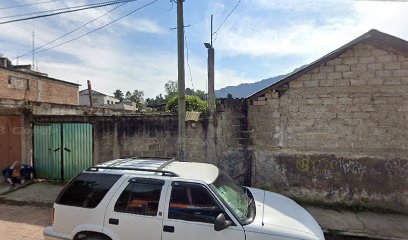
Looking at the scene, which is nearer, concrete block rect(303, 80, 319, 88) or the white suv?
the white suv

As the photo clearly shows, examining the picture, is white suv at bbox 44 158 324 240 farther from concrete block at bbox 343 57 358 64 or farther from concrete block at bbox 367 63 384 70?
concrete block at bbox 367 63 384 70

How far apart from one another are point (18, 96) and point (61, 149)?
18.4 meters

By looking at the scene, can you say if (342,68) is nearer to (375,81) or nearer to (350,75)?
(350,75)

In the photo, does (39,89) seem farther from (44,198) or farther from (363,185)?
(363,185)

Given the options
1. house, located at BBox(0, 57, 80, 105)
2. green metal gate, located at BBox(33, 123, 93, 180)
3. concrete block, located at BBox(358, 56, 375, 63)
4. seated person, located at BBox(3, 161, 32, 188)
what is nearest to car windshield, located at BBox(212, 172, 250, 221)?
concrete block, located at BBox(358, 56, 375, 63)

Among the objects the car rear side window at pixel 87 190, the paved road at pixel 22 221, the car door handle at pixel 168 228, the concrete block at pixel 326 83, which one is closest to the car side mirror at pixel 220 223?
the car door handle at pixel 168 228

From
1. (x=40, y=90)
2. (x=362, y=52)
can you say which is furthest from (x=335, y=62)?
(x=40, y=90)

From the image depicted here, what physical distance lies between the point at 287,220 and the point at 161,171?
6.10 feet

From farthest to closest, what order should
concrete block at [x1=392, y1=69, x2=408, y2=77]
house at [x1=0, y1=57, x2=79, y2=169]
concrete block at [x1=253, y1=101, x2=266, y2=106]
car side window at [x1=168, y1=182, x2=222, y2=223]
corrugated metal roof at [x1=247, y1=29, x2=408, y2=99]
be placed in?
house at [x1=0, y1=57, x2=79, y2=169] < concrete block at [x1=253, y1=101, x2=266, y2=106] < concrete block at [x1=392, y1=69, x2=408, y2=77] < corrugated metal roof at [x1=247, y1=29, x2=408, y2=99] < car side window at [x1=168, y1=182, x2=222, y2=223]

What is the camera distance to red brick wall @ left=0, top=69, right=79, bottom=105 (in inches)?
814

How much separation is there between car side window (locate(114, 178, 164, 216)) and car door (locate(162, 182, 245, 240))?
19 cm

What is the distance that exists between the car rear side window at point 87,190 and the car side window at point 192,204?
3.15ft

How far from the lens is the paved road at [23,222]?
488 centimetres

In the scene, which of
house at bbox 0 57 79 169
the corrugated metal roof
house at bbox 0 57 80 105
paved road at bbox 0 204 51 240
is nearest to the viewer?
paved road at bbox 0 204 51 240
